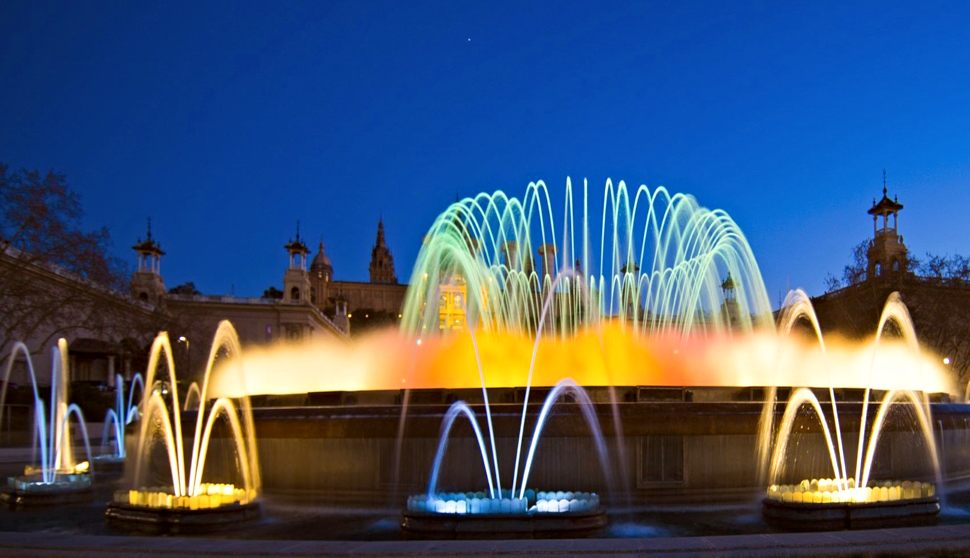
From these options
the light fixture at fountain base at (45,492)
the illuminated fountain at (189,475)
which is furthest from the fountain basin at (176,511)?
the light fixture at fountain base at (45,492)

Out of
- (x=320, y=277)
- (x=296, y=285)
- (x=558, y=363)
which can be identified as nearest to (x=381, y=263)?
(x=320, y=277)

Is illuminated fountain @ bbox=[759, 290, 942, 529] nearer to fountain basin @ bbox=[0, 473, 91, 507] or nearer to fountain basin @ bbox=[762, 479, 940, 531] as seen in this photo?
fountain basin @ bbox=[762, 479, 940, 531]

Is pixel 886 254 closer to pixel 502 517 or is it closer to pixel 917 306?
pixel 917 306

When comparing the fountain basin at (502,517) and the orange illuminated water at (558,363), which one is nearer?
the fountain basin at (502,517)

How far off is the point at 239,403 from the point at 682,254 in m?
13.4

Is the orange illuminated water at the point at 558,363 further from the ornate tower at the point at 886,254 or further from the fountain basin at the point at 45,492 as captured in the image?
the ornate tower at the point at 886,254

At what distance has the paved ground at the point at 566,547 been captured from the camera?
6.98m

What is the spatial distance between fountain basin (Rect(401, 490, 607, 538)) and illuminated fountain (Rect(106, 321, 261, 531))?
92.3 inches

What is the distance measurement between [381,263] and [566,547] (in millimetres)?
187894

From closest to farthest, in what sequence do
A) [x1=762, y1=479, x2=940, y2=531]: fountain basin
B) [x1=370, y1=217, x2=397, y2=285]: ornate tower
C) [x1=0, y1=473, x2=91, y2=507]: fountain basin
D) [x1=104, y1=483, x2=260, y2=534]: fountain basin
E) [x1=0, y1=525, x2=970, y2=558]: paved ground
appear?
[x1=0, y1=525, x2=970, y2=558]: paved ground
[x1=762, y1=479, x2=940, y2=531]: fountain basin
[x1=104, y1=483, x2=260, y2=534]: fountain basin
[x1=0, y1=473, x2=91, y2=507]: fountain basin
[x1=370, y1=217, x2=397, y2=285]: ornate tower

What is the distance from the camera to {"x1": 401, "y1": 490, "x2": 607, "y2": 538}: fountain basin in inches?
321

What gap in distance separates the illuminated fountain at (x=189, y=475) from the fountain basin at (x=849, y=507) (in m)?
5.94

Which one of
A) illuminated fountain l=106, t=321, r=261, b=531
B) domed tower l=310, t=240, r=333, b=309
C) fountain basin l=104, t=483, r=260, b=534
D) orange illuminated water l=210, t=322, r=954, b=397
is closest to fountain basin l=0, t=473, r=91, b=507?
illuminated fountain l=106, t=321, r=261, b=531

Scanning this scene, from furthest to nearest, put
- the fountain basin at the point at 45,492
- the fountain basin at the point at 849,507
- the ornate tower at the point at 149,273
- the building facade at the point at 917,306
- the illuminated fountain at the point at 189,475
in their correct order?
the ornate tower at the point at 149,273, the building facade at the point at 917,306, the fountain basin at the point at 45,492, the illuminated fountain at the point at 189,475, the fountain basin at the point at 849,507
